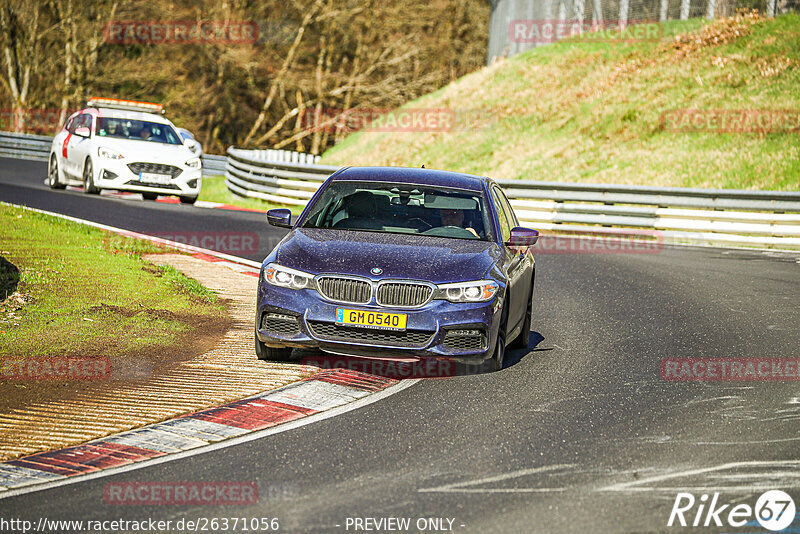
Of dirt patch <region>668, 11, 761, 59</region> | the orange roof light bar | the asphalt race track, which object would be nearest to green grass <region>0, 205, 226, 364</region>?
the asphalt race track

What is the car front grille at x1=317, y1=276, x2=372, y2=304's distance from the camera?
Answer: 27.2 ft

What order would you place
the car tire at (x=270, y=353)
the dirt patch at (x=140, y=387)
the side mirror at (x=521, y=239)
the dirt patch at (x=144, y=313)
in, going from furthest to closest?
1. the dirt patch at (x=144, y=313)
2. the side mirror at (x=521, y=239)
3. the car tire at (x=270, y=353)
4. the dirt patch at (x=140, y=387)

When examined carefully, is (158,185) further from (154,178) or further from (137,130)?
(137,130)

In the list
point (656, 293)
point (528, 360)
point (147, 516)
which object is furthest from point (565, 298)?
point (147, 516)

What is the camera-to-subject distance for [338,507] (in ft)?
18.0

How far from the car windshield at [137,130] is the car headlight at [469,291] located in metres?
16.1

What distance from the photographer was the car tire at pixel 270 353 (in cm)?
895

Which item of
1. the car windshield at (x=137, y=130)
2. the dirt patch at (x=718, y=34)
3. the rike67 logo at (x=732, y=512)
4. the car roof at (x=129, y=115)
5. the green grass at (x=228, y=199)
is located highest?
the dirt patch at (x=718, y=34)

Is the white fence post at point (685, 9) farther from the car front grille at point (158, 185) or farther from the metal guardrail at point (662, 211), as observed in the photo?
the car front grille at point (158, 185)

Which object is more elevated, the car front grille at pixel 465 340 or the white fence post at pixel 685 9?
the white fence post at pixel 685 9

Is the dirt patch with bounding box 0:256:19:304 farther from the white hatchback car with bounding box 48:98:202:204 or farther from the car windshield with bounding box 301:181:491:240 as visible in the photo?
the white hatchback car with bounding box 48:98:202:204

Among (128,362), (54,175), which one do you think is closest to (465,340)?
(128,362)

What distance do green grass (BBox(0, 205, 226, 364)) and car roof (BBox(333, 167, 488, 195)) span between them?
2089 mm

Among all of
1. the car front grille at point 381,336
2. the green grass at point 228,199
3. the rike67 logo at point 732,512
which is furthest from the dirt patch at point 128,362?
the green grass at point 228,199
